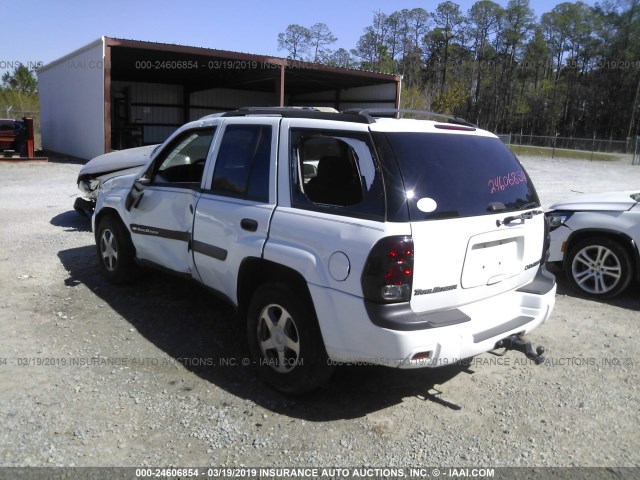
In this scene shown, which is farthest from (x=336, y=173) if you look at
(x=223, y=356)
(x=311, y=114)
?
(x=223, y=356)

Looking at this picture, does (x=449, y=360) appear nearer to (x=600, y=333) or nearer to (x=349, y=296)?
(x=349, y=296)

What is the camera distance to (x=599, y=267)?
19.6 feet

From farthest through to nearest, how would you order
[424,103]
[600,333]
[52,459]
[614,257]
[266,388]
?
[424,103]
[614,257]
[600,333]
[266,388]
[52,459]

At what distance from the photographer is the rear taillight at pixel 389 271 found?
2.99 meters

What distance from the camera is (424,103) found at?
135 feet

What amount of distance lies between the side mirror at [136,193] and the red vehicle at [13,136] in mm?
21791

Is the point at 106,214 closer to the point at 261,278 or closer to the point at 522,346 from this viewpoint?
the point at 261,278

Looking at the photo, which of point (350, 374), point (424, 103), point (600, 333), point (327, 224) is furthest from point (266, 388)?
point (424, 103)

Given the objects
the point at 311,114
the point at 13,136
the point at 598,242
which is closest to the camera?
the point at 311,114

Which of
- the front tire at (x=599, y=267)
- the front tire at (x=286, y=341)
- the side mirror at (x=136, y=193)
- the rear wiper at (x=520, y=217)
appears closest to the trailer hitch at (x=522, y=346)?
the rear wiper at (x=520, y=217)

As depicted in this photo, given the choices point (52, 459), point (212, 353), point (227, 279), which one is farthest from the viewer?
point (212, 353)

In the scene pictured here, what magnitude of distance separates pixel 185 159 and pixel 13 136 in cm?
2271

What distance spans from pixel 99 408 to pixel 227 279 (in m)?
1.26

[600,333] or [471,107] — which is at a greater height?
[471,107]
